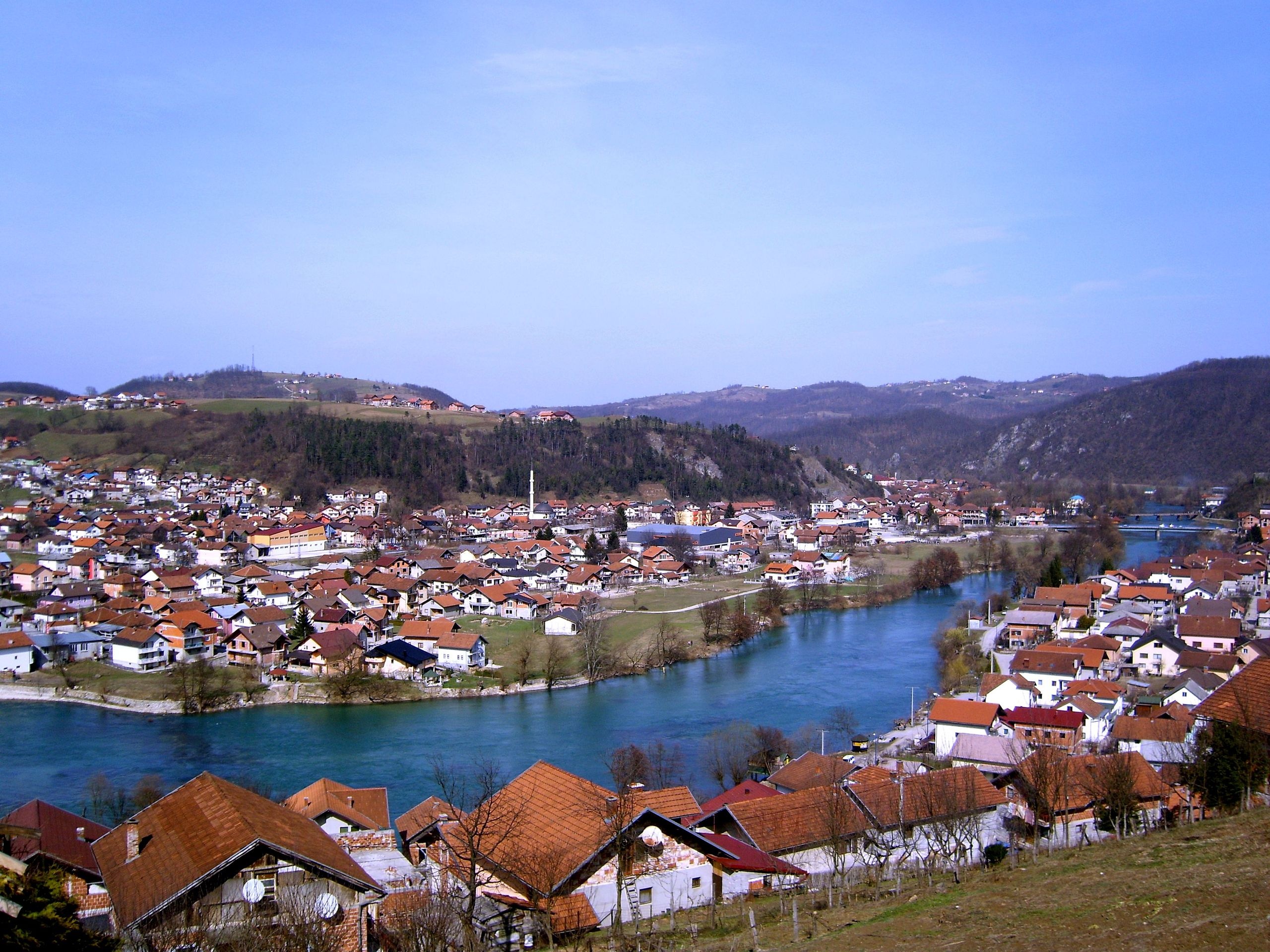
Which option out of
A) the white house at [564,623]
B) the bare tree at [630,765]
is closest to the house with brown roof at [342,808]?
the bare tree at [630,765]

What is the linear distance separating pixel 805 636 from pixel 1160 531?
1783cm

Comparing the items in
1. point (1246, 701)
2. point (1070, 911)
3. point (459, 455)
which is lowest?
point (1246, 701)

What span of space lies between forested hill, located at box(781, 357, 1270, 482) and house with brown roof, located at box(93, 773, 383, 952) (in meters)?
43.2

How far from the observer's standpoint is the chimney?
3.09 metres

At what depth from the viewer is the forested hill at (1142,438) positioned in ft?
147

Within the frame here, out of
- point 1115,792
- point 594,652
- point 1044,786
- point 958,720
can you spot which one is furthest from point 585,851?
point 594,652

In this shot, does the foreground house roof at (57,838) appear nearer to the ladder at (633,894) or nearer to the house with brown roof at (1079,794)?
the ladder at (633,894)

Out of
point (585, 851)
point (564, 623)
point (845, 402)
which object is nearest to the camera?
point (585, 851)

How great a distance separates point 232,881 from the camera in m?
2.74

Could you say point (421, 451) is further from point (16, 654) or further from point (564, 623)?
point (16, 654)

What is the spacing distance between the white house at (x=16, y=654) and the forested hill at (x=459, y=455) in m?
17.0

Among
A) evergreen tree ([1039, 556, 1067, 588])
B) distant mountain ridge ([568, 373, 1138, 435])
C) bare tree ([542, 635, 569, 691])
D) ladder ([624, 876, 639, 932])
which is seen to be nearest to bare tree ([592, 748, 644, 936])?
ladder ([624, 876, 639, 932])

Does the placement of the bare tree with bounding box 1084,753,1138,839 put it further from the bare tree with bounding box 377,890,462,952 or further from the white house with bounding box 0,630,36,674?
the white house with bounding box 0,630,36,674

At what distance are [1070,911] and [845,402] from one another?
107m
